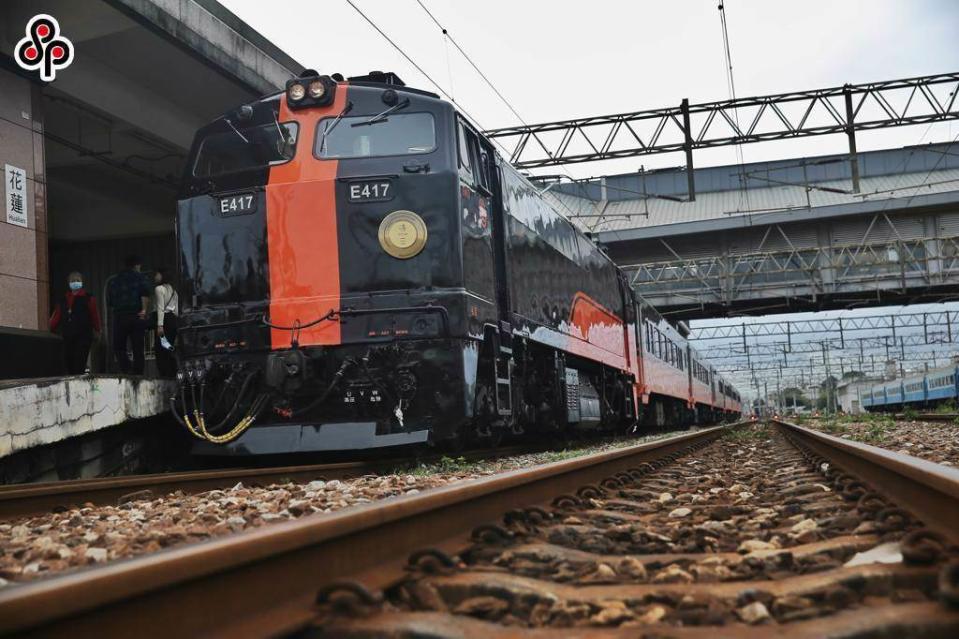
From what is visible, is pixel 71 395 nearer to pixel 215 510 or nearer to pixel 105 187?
pixel 215 510

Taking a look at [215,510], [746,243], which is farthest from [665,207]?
[215,510]

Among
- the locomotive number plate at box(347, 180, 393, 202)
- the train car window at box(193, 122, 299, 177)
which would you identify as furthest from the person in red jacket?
the locomotive number plate at box(347, 180, 393, 202)

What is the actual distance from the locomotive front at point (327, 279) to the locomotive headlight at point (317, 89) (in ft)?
0.08

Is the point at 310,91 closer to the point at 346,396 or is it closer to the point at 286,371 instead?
the point at 286,371

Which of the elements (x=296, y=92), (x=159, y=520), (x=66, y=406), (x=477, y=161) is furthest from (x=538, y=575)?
(x=296, y=92)

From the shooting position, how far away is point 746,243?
3372cm

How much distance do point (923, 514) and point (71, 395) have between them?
21.0 ft

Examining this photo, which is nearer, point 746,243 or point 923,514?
point 923,514

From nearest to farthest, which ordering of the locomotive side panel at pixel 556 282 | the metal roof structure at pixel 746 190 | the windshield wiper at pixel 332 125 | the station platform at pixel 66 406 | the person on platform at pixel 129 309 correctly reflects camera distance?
1. the station platform at pixel 66 406
2. the windshield wiper at pixel 332 125
3. the locomotive side panel at pixel 556 282
4. the person on platform at pixel 129 309
5. the metal roof structure at pixel 746 190

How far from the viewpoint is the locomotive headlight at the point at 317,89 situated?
8.10 metres

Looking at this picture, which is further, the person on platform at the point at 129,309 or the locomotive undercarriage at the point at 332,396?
the person on platform at the point at 129,309

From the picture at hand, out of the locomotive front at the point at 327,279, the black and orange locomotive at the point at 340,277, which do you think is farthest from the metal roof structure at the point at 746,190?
the locomotive front at the point at 327,279

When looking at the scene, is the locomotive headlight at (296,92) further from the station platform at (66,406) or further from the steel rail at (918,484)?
the steel rail at (918,484)

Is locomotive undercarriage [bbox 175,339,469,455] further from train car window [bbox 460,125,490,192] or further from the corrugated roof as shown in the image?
the corrugated roof
